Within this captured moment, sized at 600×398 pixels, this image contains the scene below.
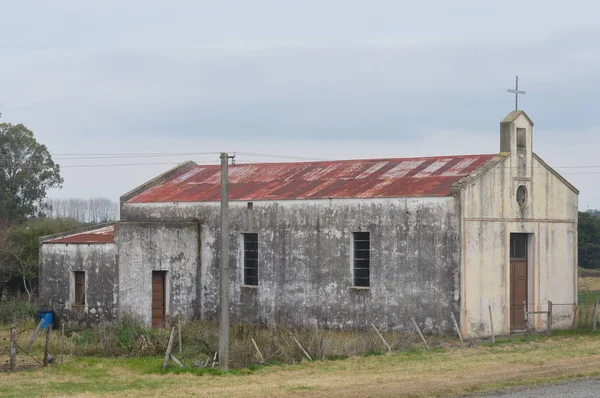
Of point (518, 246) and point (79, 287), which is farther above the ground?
point (518, 246)

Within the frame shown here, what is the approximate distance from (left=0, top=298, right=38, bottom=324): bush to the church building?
136 cm

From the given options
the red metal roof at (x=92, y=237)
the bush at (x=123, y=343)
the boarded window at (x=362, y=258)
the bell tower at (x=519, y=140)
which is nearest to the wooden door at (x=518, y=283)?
the bell tower at (x=519, y=140)

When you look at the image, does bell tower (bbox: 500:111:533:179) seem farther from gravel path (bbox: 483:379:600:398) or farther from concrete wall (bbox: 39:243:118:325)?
concrete wall (bbox: 39:243:118:325)

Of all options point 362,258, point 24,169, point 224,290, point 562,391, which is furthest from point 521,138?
point 24,169

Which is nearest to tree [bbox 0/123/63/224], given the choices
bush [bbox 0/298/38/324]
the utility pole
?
bush [bbox 0/298/38/324]

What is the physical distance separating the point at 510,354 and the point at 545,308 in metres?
6.22

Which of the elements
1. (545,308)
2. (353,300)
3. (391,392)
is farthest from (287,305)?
(391,392)

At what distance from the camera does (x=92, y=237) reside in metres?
36.8

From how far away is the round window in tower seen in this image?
1303 inches

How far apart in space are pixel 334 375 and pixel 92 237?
597 inches

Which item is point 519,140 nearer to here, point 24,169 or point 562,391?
point 562,391

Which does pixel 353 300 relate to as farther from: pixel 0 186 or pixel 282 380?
pixel 0 186

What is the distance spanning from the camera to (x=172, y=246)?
36375 millimetres

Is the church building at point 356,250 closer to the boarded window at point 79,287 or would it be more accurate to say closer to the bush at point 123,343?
the boarded window at point 79,287
